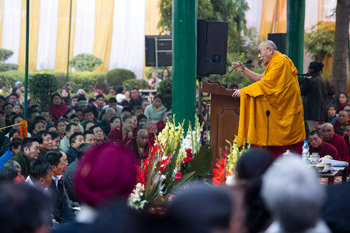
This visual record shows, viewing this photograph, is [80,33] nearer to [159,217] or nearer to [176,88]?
[176,88]

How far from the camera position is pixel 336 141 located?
7.70 meters

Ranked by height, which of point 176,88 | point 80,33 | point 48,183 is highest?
point 80,33

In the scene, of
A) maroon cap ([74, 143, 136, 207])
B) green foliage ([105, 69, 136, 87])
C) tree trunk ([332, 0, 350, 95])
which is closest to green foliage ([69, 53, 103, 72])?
green foliage ([105, 69, 136, 87])

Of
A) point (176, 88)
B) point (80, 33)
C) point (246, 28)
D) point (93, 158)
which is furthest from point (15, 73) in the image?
point (93, 158)

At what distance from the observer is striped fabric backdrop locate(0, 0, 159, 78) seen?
78.2ft

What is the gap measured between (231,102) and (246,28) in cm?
1605

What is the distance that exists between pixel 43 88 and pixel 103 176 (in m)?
10.0

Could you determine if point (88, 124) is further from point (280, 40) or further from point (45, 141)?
point (280, 40)

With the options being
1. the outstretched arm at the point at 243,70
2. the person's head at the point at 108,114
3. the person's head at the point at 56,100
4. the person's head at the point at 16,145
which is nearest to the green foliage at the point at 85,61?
the person's head at the point at 56,100

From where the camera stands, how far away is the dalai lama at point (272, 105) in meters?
6.14

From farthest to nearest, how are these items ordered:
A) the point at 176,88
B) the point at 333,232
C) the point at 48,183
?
the point at 176,88 < the point at 48,183 < the point at 333,232

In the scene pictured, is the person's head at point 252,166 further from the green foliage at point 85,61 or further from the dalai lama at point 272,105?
the green foliage at point 85,61

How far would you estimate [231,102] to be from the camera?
6594mm

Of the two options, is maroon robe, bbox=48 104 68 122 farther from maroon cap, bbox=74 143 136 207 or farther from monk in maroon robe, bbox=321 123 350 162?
maroon cap, bbox=74 143 136 207
